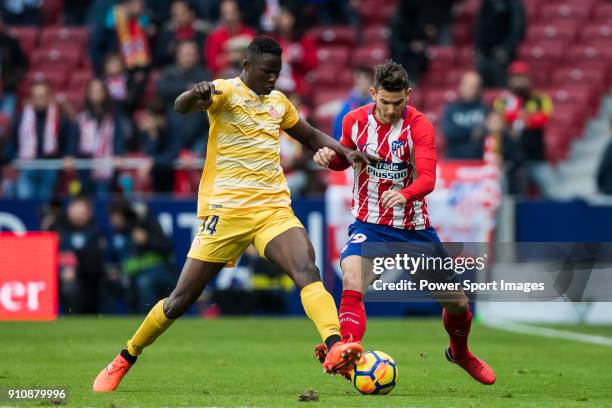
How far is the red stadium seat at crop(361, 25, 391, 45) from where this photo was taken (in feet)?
72.5

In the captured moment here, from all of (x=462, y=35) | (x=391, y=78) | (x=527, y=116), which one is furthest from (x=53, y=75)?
(x=391, y=78)

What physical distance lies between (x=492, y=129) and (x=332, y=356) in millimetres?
9573

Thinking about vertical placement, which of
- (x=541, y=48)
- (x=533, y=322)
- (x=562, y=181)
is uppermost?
(x=541, y=48)

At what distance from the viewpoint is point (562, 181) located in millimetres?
19719

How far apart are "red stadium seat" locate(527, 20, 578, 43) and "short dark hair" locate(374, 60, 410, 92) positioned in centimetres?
1362

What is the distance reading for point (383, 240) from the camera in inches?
357

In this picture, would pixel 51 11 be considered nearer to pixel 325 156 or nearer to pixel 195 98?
pixel 325 156

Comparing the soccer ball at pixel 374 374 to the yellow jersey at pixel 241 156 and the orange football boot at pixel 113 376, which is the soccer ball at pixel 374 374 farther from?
the orange football boot at pixel 113 376

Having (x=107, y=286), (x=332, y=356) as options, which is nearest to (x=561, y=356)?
(x=332, y=356)

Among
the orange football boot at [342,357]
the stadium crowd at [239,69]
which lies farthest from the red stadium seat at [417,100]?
the orange football boot at [342,357]

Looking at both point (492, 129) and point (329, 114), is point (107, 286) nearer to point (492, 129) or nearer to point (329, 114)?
point (329, 114)

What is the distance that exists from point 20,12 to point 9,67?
2.61 m

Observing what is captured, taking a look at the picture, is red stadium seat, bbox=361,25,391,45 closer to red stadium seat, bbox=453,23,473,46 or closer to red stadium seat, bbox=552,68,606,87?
red stadium seat, bbox=453,23,473,46

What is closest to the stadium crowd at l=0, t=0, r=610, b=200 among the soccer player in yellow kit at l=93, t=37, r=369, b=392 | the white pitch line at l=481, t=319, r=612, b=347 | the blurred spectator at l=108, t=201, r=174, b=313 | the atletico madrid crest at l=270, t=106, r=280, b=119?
the blurred spectator at l=108, t=201, r=174, b=313
